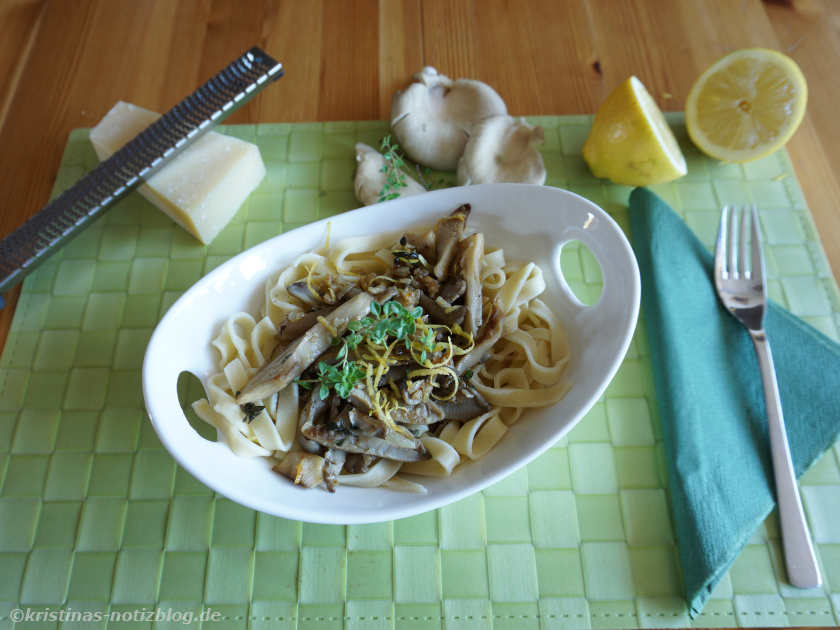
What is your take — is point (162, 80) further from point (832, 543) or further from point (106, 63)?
point (832, 543)

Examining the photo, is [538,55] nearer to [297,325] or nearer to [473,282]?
[473,282]

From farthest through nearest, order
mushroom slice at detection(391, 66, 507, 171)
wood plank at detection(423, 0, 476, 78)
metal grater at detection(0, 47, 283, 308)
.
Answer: wood plank at detection(423, 0, 476, 78)
mushroom slice at detection(391, 66, 507, 171)
metal grater at detection(0, 47, 283, 308)

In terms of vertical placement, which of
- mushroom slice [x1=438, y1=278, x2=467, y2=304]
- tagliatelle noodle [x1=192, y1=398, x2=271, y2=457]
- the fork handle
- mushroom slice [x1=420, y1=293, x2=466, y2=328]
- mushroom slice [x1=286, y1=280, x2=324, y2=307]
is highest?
mushroom slice [x1=286, y1=280, x2=324, y2=307]

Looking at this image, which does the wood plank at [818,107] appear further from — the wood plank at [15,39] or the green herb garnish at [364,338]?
the wood plank at [15,39]

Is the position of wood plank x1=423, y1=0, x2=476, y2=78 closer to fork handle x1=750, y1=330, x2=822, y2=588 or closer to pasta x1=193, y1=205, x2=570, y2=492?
pasta x1=193, y1=205, x2=570, y2=492

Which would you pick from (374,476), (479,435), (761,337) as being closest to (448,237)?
(479,435)

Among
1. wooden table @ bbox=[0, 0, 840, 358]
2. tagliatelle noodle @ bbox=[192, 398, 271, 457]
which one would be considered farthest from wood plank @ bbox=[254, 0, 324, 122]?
tagliatelle noodle @ bbox=[192, 398, 271, 457]

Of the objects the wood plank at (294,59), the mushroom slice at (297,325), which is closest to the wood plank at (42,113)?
the wood plank at (294,59)

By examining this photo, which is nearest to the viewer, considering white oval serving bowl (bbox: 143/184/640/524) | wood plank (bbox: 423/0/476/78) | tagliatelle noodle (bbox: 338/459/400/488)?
white oval serving bowl (bbox: 143/184/640/524)
